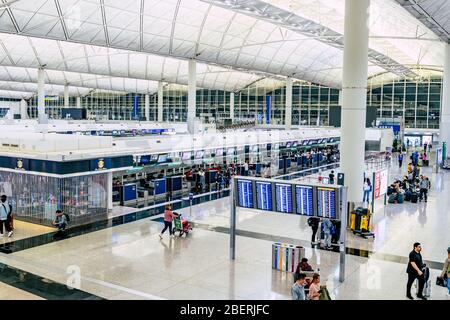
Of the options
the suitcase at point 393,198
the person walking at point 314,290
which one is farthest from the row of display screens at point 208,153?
the person walking at point 314,290

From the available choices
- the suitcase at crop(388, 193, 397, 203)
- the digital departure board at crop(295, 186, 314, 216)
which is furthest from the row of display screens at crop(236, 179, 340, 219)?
the suitcase at crop(388, 193, 397, 203)

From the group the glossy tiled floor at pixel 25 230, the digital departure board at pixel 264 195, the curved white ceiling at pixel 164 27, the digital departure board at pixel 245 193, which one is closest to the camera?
the digital departure board at pixel 264 195

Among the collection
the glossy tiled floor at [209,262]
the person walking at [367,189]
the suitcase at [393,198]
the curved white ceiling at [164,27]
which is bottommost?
the glossy tiled floor at [209,262]

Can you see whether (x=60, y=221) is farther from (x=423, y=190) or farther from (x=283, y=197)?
(x=423, y=190)

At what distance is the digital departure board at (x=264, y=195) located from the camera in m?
13.3

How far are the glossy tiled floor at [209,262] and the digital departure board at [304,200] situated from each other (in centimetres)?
155

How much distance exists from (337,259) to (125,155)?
10055 mm

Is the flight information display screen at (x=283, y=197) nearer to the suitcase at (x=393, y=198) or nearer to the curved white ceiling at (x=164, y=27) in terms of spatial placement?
the suitcase at (x=393, y=198)

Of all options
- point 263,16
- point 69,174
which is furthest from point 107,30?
point 69,174

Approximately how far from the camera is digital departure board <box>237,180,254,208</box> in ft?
44.5

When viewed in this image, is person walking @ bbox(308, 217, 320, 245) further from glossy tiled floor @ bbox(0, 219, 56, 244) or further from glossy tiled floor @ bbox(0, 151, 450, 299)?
glossy tiled floor @ bbox(0, 219, 56, 244)

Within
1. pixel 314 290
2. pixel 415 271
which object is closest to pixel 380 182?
pixel 415 271

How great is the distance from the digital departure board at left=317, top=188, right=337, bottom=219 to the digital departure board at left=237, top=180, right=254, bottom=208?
1.99 metres
